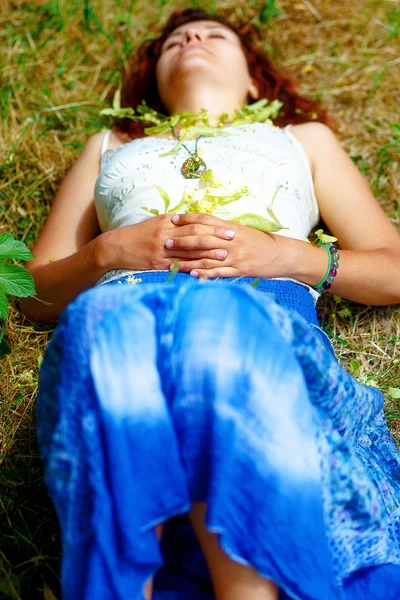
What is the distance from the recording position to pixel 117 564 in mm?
1151

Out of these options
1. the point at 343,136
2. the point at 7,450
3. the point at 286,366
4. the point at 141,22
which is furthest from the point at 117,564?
the point at 141,22

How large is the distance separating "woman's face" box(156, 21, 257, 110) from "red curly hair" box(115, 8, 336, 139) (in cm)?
8

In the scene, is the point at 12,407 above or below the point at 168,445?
below

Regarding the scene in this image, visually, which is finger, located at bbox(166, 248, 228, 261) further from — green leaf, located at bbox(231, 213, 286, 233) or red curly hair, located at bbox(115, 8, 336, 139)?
red curly hair, located at bbox(115, 8, 336, 139)

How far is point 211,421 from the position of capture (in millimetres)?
1156

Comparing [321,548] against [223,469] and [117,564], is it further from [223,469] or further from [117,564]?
[117,564]

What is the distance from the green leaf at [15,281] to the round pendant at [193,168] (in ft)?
1.90

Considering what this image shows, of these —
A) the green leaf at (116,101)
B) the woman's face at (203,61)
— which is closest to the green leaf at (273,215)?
the woman's face at (203,61)

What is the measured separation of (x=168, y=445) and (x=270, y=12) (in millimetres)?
2421

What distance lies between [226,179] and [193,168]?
109 millimetres

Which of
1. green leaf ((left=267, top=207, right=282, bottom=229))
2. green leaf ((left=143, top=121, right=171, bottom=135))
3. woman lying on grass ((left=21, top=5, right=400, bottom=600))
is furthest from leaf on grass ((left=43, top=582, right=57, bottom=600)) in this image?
green leaf ((left=143, top=121, right=171, bottom=135))

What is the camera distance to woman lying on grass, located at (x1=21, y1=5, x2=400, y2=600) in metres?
1.14

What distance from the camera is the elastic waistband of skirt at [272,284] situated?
1.74 metres

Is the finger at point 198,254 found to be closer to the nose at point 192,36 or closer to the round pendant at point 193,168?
the round pendant at point 193,168
